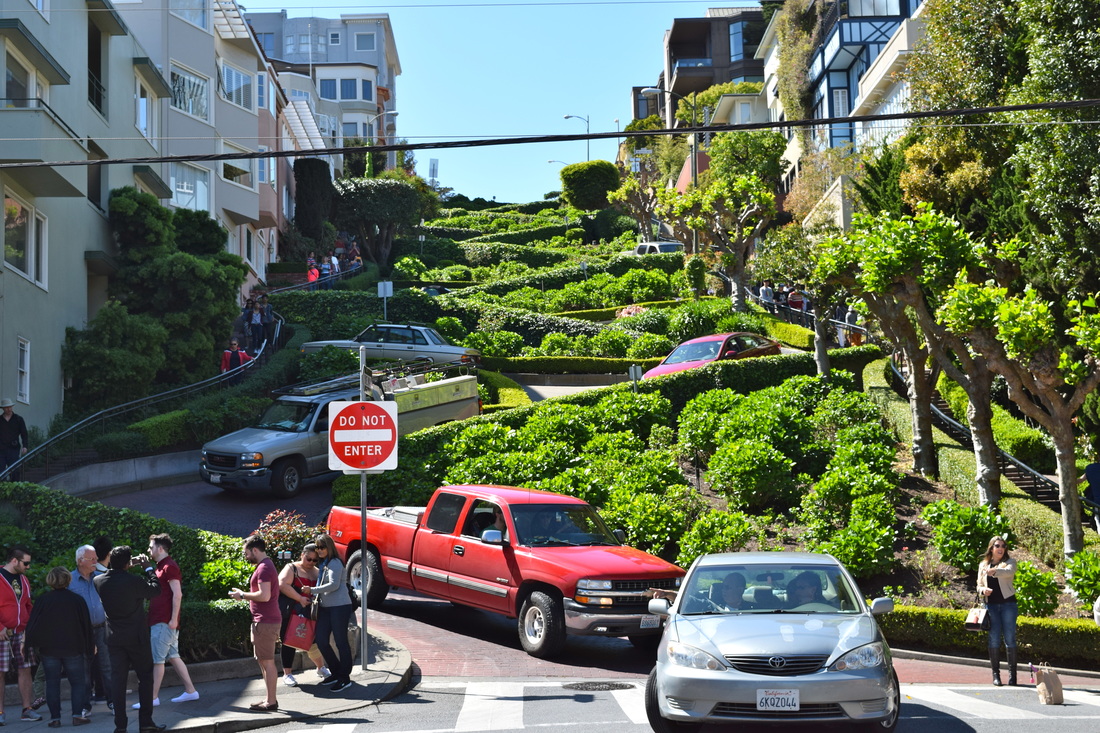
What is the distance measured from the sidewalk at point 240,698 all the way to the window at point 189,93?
89.3 feet

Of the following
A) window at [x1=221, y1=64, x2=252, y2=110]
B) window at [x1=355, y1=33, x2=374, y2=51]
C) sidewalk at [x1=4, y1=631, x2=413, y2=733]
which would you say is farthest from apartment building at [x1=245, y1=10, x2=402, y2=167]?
sidewalk at [x1=4, y1=631, x2=413, y2=733]

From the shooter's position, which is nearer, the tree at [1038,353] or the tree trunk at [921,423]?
the tree at [1038,353]

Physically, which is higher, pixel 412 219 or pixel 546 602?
pixel 412 219

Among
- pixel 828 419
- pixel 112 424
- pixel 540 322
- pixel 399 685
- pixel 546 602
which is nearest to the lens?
pixel 399 685

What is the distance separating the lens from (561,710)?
32.7ft

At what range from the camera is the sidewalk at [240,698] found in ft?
32.1

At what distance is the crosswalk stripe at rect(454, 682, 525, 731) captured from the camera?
30.8 feet

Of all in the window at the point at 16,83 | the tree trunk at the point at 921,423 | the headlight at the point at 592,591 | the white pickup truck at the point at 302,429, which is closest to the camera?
the headlight at the point at 592,591

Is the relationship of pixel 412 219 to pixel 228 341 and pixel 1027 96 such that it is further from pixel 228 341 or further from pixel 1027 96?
pixel 1027 96

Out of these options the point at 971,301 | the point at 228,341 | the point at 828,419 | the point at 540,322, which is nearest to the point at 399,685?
the point at 971,301

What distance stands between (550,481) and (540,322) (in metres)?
23.3

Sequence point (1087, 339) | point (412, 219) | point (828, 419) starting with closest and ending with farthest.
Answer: point (1087, 339)
point (828, 419)
point (412, 219)

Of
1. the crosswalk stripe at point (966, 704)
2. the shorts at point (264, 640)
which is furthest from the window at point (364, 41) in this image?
the crosswalk stripe at point (966, 704)

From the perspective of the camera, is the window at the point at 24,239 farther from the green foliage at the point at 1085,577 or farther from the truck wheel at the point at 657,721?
the green foliage at the point at 1085,577
